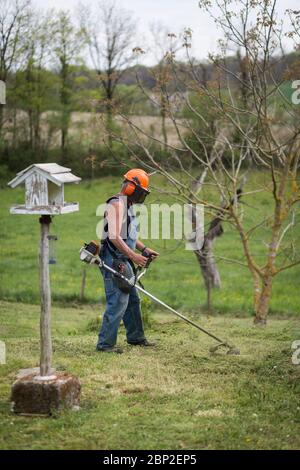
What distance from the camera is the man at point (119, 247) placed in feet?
25.3

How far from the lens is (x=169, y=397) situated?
6484mm

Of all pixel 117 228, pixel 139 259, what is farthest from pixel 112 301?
pixel 117 228

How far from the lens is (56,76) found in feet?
114

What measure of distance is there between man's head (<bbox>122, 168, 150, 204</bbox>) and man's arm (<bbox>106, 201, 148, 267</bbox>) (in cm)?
24

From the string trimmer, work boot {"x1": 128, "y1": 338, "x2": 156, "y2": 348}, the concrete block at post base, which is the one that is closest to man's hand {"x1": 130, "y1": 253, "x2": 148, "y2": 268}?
the string trimmer

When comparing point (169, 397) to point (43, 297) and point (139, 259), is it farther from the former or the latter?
point (139, 259)

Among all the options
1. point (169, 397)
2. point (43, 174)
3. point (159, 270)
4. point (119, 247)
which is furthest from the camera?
point (159, 270)

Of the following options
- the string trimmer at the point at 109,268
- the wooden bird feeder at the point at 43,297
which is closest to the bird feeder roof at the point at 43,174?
the wooden bird feeder at the point at 43,297

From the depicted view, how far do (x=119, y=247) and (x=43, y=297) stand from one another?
5.75 ft

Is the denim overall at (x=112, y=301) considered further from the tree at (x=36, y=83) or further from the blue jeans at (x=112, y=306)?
the tree at (x=36, y=83)

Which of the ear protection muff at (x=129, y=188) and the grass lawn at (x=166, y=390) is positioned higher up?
the ear protection muff at (x=129, y=188)

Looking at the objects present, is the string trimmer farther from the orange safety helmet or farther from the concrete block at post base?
Result: the concrete block at post base

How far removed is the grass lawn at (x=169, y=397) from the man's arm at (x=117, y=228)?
Result: 119cm

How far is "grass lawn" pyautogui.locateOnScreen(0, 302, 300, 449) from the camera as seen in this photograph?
5.39 metres
